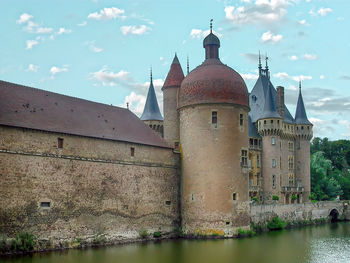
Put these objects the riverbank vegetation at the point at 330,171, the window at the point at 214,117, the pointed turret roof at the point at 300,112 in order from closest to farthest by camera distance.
A: the window at the point at 214,117 < the pointed turret roof at the point at 300,112 < the riverbank vegetation at the point at 330,171

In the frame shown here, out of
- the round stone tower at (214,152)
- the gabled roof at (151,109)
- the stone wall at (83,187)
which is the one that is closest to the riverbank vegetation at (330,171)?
the gabled roof at (151,109)

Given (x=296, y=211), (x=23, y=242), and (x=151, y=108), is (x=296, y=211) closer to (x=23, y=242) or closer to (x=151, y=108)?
(x=151, y=108)

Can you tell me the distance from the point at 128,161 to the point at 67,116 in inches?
194

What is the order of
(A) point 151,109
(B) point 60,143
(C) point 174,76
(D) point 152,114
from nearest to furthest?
(B) point 60,143 < (C) point 174,76 < (D) point 152,114 < (A) point 151,109

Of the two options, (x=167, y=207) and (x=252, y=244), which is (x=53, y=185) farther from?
(x=252, y=244)

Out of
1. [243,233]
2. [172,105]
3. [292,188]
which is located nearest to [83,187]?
[243,233]

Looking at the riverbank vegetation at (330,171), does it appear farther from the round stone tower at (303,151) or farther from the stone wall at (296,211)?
the stone wall at (296,211)

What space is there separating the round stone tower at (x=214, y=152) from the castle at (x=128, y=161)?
2.7 inches

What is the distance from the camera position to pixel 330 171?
70875mm

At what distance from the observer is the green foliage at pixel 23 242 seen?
23297 millimetres

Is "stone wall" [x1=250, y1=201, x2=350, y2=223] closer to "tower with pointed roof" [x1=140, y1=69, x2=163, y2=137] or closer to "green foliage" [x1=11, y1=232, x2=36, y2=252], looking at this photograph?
"tower with pointed roof" [x1=140, y1=69, x2=163, y2=137]

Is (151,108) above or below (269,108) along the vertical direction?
below

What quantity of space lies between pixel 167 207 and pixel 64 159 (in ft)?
30.3

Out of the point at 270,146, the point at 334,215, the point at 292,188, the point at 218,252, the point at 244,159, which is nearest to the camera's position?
the point at 218,252
